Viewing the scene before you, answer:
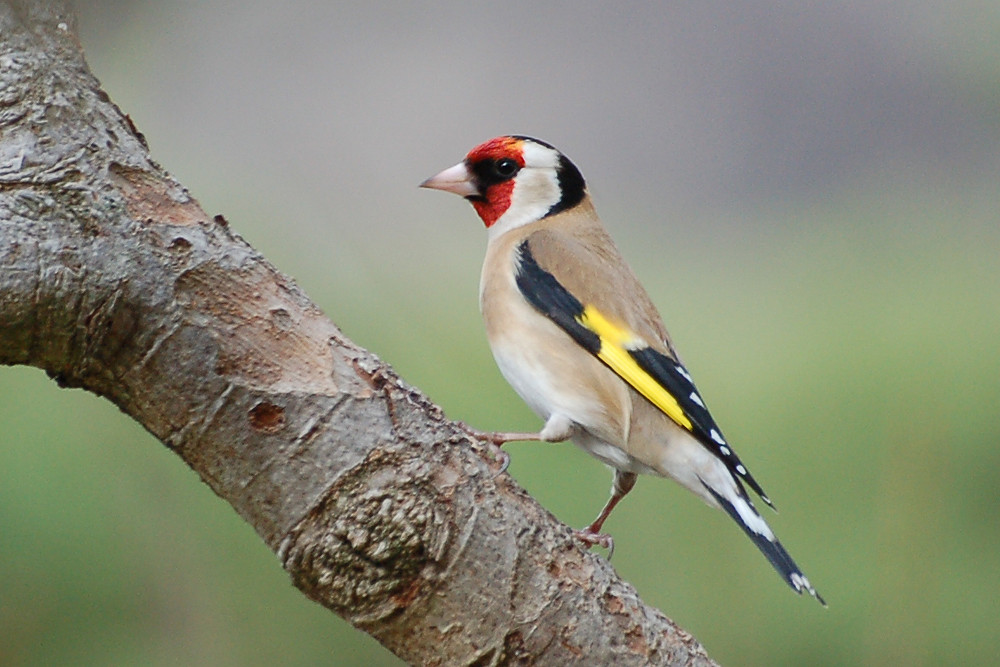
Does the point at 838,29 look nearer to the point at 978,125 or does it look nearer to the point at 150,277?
the point at 978,125

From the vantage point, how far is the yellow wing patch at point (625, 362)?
1.36 m

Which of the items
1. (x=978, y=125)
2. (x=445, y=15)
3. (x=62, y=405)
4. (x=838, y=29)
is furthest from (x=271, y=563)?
(x=978, y=125)

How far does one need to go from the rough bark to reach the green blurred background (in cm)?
83

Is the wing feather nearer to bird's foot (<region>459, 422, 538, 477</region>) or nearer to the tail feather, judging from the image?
the tail feather

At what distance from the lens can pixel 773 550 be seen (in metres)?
1.26

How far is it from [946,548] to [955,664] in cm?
21

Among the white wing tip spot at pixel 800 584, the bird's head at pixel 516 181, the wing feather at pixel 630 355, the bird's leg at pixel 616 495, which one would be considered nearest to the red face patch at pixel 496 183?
the bird's head at pixel 516 181

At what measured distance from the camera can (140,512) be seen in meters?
1.71

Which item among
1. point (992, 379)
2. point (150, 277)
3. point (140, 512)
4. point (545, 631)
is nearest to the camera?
point (150, 277)

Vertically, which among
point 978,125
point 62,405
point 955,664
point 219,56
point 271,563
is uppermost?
point 219,56

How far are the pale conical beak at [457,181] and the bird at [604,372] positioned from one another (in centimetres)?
2

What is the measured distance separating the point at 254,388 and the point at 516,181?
91 cm

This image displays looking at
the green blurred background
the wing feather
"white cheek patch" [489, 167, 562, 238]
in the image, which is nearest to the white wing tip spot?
the wing feather

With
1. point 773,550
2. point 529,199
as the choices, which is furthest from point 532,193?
point 773,550
